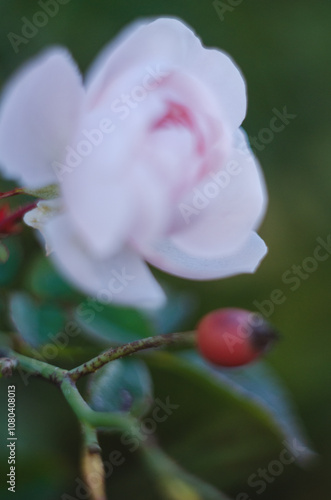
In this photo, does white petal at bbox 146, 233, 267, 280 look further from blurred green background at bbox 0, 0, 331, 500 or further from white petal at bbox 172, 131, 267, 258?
blurred green background at bbox 0, 0, 331, 500

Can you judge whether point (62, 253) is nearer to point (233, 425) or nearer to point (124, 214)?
point (124, 214)

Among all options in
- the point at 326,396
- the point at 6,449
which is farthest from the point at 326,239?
the point at 6,449

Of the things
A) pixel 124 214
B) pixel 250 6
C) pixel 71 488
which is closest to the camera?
pixel 124 214

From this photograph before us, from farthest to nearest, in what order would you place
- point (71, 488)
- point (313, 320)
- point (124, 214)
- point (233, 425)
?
point (313, 320) < point (233, 425) < point (71, 488) < point (124, 214)

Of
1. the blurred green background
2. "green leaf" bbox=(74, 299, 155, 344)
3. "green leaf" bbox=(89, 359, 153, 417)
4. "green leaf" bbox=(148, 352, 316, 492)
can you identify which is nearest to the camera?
"green leaf" bbox=(89, 359, 153, 417)

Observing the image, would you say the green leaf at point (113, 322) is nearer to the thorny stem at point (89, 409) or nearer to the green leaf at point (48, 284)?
the green leaf at point (48, 284)

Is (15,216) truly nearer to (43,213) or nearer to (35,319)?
(43,213)

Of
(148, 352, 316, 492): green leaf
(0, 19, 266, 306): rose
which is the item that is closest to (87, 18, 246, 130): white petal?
(0, 19, 266, 306): rose
